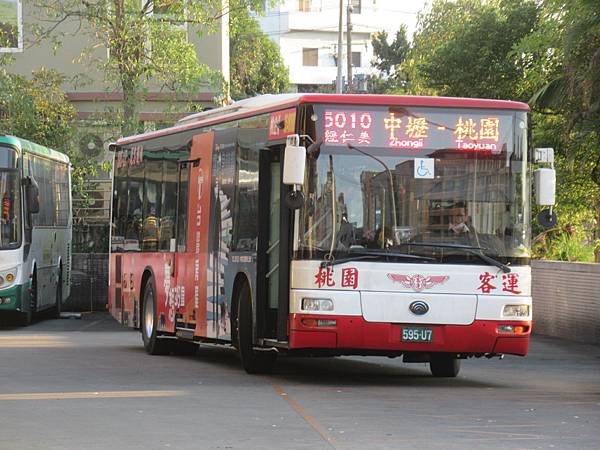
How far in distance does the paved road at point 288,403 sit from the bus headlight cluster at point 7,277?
7.23m

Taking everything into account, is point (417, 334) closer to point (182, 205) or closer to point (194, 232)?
point (194, 232)

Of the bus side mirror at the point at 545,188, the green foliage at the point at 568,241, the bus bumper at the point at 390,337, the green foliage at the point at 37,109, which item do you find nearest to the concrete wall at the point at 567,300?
the green foliage at the point at 568,241

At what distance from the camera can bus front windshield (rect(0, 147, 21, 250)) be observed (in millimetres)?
28531

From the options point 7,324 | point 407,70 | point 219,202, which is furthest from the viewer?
point 407,70

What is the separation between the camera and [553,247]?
32.7 metres

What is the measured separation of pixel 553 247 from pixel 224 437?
22.4m

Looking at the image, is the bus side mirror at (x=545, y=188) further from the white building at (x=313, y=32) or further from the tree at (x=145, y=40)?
the white building at (x=313, y=32)

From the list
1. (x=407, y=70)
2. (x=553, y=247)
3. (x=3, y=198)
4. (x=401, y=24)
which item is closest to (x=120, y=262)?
(x=3, y=198)

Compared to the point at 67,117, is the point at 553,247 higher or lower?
lower

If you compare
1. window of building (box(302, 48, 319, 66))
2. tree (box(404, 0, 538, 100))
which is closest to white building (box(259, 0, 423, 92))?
window of building (box(302, 48, 319, 66))

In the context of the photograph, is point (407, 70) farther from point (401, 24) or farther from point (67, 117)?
point (401, 24)

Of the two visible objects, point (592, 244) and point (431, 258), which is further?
point (592, 244)

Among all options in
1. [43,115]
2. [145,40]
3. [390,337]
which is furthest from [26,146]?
[390,337]

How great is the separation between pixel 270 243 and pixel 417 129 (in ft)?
6.81
